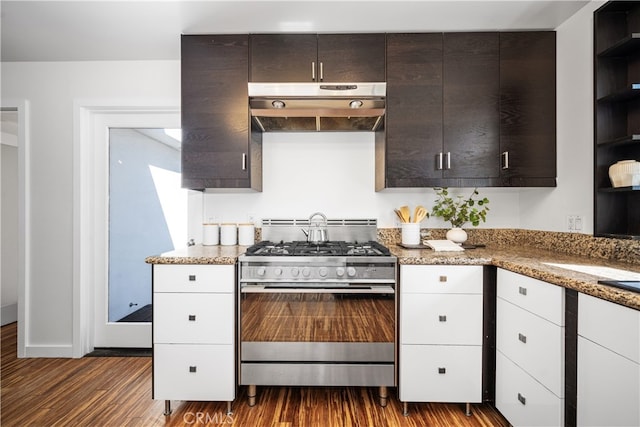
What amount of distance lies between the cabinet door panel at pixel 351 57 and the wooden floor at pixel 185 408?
6.73ft

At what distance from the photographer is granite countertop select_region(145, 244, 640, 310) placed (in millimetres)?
1235

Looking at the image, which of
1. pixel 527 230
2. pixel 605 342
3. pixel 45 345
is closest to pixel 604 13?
pixel 527 230

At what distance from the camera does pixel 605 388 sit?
109 centimetres

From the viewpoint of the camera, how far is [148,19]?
1.95 meters

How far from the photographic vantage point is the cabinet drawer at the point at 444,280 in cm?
177

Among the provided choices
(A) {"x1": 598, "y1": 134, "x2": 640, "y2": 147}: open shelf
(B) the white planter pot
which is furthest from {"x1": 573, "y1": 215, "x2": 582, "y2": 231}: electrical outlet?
(B) the white planter pot

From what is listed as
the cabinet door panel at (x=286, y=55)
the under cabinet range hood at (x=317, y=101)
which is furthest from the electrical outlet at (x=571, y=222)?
the cabinet door panel at (x=286, y=55)

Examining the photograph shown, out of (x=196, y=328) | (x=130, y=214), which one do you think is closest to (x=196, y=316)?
(x=196, y=328)

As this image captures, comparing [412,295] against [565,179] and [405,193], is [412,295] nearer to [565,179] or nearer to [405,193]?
[405,193]

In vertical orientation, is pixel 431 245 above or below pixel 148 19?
below

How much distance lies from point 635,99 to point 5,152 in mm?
5505

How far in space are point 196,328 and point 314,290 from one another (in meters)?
0.72

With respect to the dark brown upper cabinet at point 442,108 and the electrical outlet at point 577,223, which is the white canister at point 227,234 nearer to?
the dark brown upper cabinet at point 442,108

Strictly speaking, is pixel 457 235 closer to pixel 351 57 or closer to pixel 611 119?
pixel 611 119
